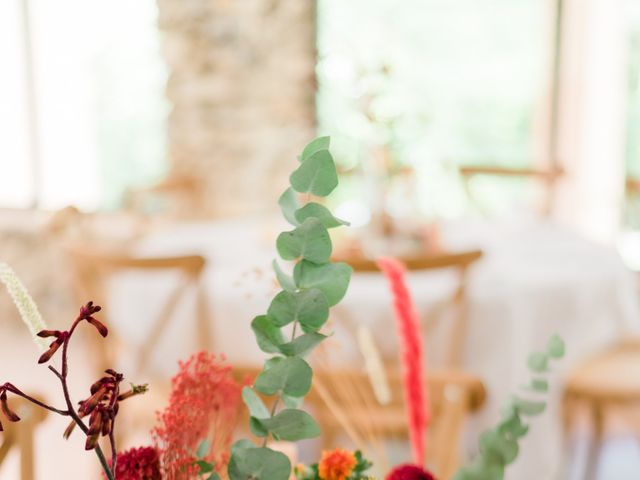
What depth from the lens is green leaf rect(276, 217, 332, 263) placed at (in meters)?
0.51

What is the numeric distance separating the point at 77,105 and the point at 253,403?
423cm

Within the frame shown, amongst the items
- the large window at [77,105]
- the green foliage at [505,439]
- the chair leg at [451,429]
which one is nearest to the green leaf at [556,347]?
the green foliage at [505,439]

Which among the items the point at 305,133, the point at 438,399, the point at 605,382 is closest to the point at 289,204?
the point at 438,399

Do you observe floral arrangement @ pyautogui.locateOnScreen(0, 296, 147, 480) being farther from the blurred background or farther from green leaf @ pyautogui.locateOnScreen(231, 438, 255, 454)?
the blurred background

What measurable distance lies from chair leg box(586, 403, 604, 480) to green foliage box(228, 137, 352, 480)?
2100 mm

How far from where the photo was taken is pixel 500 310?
6.97ft

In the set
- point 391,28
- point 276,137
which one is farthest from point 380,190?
point 391,28

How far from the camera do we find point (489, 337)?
214 cm

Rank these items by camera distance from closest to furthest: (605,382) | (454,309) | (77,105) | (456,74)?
(454,309)
(605,382)
(77,105)
(456,74)

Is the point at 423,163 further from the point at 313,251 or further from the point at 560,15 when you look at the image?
the point at 313,251

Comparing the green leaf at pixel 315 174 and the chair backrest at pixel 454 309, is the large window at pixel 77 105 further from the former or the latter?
the green leaf at pixel 315 174

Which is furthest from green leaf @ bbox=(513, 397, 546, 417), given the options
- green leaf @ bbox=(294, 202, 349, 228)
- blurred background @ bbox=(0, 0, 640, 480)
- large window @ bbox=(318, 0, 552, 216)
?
large window @ bbox=(318, 0, 552, 216)

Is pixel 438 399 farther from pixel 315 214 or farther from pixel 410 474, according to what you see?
pixel 315 214

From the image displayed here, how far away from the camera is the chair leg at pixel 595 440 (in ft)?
8.14
